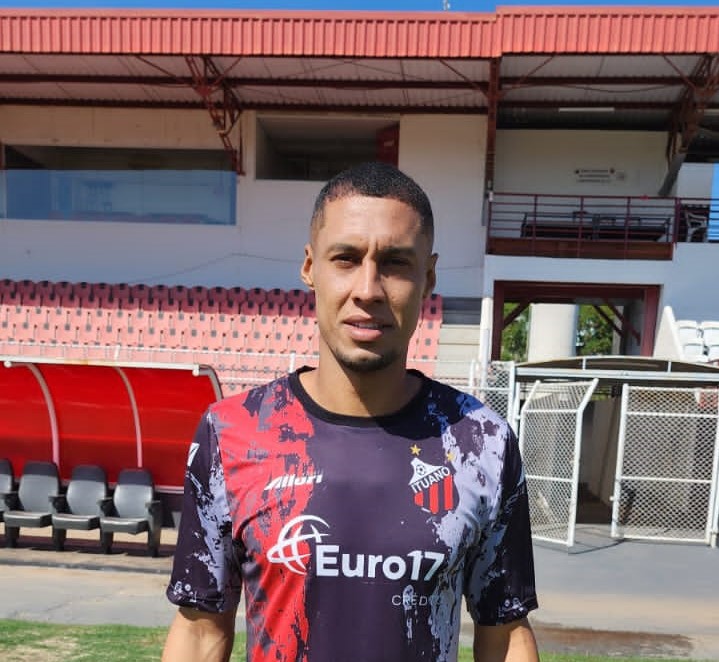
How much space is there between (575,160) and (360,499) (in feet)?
53.4

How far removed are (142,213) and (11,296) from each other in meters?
3.87

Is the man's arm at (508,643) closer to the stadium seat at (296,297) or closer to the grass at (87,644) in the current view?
Answer: the grass at (87,644)

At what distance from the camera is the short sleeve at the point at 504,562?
163 centimetres

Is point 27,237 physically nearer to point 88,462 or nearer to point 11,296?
point 11,296

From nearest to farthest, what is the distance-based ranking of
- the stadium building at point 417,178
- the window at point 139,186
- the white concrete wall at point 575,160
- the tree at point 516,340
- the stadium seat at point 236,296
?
the stadium building at point 417,178, the stadium seat at point 236,296, the white concrete wall at point 575,160, the window at point 139,186, the tree at point 516,340

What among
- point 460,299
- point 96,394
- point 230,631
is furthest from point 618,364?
point 230,631

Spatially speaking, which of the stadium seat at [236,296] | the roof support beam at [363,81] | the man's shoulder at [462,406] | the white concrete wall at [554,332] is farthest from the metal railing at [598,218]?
the man's shoulder at [462,406]

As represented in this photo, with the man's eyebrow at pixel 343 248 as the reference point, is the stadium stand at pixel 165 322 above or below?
below

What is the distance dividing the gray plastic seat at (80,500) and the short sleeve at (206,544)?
253 inches

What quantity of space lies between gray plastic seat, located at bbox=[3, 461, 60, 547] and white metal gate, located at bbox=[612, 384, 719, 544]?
26.4ft

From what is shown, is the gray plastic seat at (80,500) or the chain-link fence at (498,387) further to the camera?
the chain-link fence at (498,387)

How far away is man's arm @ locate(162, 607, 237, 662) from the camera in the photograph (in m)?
1.61

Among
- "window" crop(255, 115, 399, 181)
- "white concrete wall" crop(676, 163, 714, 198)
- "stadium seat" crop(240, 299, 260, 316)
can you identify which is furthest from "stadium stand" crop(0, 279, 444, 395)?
"white concrete wall" crop(676, 163, 714, 198)

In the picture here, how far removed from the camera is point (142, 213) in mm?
15984
